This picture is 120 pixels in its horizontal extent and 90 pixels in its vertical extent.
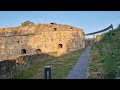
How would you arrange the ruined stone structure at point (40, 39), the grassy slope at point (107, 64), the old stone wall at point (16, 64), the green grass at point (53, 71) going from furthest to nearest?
1. the ruined stone structure at point (40, 39)
2. the old stone wall at point (16, 64)
3. the green grass at point (53, 71)
4. the grassy slope at point (107, 64)

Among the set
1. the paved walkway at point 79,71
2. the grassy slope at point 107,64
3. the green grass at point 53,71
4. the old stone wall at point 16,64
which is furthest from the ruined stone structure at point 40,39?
the paved walkway at point 79,71

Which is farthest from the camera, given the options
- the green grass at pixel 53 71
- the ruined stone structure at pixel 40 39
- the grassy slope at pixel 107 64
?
the ruined stone structure at pixel 40 39

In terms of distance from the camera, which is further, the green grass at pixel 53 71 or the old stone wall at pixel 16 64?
the old stone wall at pixel 16 64

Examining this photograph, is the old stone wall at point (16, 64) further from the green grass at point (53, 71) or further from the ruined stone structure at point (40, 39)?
the ruined stone structure at point (40, 39)

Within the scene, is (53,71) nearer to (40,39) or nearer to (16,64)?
(16,64)

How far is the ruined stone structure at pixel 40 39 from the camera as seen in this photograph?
26.1m

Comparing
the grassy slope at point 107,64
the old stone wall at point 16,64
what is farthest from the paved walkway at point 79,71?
the old stone wall at point 16,64

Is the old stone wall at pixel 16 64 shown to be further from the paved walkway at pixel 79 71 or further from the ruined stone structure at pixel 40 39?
the ruined stone structure at pixel 40 39

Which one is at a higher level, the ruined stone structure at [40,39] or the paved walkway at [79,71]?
the ruined stone structure at [40,39]

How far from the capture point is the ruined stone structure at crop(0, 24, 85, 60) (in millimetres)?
26078

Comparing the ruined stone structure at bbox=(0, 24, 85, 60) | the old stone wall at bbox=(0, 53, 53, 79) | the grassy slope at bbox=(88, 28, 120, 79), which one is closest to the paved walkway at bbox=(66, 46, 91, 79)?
the grassy slope at bbox=(88, 28, 120, 79)

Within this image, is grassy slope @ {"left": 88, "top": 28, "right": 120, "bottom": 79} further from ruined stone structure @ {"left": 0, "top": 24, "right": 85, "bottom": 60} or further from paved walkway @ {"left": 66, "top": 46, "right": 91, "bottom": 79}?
ruined stone structure @ {"left": 0, "top": 24, "right": 85, "bottom": 60}

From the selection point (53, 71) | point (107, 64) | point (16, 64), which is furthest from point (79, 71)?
point (16, 64)
